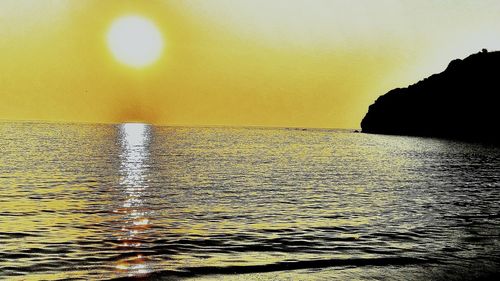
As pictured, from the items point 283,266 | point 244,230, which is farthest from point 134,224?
point 283,266

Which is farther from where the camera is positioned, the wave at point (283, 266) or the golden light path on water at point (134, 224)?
the golden light path on water at point (134, 224)

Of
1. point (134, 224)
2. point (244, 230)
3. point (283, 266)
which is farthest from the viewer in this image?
point (134, 224)

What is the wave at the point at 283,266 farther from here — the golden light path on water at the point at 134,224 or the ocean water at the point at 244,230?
the golden light path on water at the point at 134,224

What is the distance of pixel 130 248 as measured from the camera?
20922 millimetres

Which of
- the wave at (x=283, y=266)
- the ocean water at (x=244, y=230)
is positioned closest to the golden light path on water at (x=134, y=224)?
the ocean water at (x=244, y=230)

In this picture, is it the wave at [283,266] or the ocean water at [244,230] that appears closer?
the wave at [283,266]

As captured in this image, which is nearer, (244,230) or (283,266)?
(283,266)

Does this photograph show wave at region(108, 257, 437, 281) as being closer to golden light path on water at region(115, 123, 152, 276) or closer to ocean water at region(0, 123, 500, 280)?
ocean water at region(0, 123, 500, 280)

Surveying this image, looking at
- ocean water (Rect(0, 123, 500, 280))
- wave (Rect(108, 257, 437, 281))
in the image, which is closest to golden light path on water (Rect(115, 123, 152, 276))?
ocean water (Rect(0, 123, 500, 280))

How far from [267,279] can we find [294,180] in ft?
118

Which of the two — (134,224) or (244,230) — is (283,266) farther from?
(134,224)

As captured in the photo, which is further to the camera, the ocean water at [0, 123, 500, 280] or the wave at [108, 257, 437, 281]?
the ocean water at [0, 123, 500, 280]

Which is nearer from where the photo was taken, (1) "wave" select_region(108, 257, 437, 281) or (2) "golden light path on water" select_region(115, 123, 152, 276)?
(1) "wave" select_region(108, 257, 437, 281)

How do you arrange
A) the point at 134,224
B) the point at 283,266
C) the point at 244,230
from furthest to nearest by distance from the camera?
the point at 134,224, the point at 244,230, the point at 283,266
